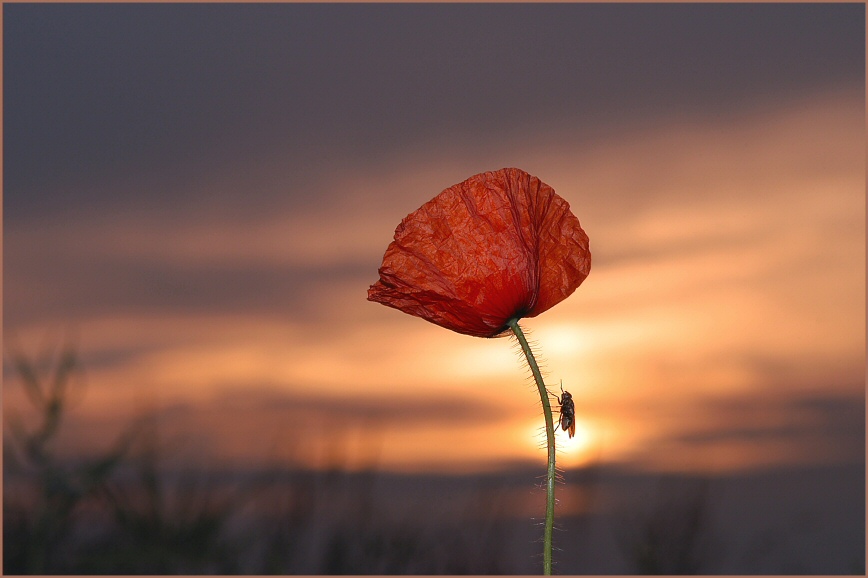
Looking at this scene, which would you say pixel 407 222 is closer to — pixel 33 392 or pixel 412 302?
pixel 412 302

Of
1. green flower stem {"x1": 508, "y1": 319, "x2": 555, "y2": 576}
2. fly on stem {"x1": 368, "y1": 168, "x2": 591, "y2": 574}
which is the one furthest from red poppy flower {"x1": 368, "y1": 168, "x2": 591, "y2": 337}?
green flower stem {"x1": 508, "y1": 319, "x2": 555, "y2": 576}

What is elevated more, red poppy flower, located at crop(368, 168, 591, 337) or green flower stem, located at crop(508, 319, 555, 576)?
red poppy flower, located at crop(368, 168, 591, 337)

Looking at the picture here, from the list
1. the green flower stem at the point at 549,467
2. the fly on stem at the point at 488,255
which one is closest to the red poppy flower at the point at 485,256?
the fly on stem at the point at 488,255

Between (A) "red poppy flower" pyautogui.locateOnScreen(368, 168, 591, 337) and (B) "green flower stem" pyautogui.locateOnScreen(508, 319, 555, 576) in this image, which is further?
(A) "red poppy flower" pyautogui.locateOnScreen(368, 168, 591, 337)

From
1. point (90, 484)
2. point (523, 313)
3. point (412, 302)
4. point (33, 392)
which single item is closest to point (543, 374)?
point (523, 313)

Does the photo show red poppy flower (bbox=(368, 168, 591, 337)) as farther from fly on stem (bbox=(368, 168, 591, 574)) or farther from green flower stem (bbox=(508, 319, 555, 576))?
green flower stem (bbox=(508, 319, 555, 576))

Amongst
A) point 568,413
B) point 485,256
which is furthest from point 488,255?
point 568,413
